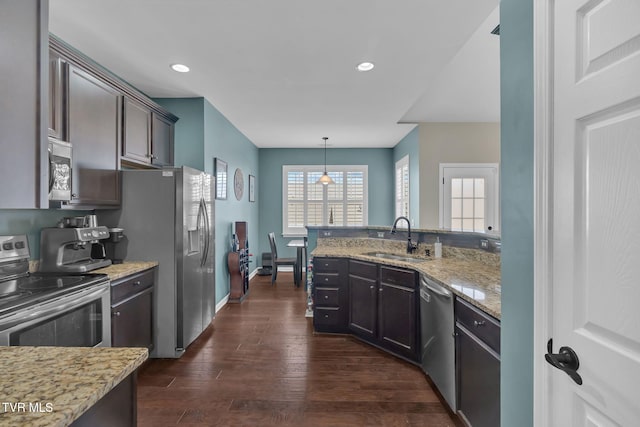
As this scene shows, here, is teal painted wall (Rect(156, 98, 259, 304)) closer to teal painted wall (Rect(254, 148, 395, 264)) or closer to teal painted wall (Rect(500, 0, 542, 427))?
teal painted wall (Rect(254, 148, 395, 264))

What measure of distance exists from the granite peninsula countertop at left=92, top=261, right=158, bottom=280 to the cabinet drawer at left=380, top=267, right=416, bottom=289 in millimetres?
2086

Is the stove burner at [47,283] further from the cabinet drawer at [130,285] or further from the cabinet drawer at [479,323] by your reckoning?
the cabinet drawer at [479,323]

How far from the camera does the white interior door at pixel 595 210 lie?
731mm

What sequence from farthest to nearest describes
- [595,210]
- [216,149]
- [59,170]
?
[216,149] < [59,170] < [595,210]

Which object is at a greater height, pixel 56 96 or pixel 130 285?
pixel 56 96

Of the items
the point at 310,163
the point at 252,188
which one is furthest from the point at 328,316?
the point at 310,163

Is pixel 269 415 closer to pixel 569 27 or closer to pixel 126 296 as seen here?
pixel 126 296

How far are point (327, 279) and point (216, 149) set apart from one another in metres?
2.35

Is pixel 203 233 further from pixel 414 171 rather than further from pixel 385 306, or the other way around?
pixel 414 171

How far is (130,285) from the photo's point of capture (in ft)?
7.82

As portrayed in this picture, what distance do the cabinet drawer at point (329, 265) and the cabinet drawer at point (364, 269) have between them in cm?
10

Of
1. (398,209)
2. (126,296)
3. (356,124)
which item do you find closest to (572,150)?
(126,296)

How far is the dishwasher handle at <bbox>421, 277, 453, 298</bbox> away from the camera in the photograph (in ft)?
6.33

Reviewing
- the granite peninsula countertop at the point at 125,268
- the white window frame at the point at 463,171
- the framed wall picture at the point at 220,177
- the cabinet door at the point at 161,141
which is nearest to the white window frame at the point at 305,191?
the white window frame at the point at 463,171
